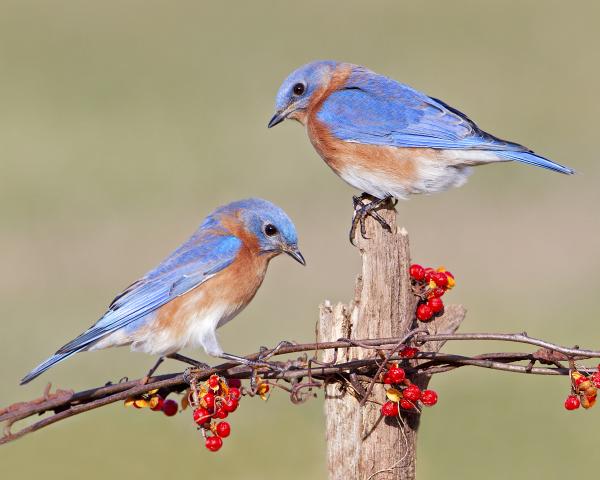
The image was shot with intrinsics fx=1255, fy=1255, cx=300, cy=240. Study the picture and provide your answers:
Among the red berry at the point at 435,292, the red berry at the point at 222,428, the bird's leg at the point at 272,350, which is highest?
the red berry at the point at 435,292

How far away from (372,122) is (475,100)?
1418 centimetres

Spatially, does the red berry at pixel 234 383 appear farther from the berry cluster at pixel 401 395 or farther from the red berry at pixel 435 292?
the red berry at pixel 435 292

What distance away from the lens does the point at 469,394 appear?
10.9 metres

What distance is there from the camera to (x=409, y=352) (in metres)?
4.95

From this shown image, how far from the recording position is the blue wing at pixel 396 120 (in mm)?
7121

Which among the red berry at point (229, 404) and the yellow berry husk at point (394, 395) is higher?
the yellow berry husk at point (394, 395)

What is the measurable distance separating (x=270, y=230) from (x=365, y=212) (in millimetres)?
493

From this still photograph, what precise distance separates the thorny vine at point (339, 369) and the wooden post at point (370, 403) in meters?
0.10

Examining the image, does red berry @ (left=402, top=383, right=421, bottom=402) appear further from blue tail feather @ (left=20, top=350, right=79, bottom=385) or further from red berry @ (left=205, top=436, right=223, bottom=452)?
blue tail feather @ (left=20, top=350, right=79, bottom=385)

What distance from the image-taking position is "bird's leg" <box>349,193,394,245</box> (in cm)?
587

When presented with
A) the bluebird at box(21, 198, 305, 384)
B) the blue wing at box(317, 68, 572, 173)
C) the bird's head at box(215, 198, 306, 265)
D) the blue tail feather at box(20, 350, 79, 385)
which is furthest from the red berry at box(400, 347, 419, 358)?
the blue wing at box(317, 68, 572, 173)

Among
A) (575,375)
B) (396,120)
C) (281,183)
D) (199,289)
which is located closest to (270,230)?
(199,289)

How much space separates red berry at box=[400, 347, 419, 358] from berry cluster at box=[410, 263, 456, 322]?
44 cm

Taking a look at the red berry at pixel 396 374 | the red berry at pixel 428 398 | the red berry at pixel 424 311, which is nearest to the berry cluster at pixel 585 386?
the red berry at pixel 428 398
